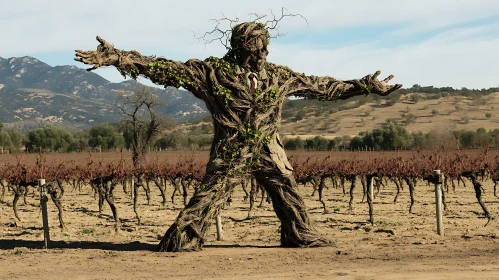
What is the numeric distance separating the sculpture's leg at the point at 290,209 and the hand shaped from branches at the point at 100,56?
2777 mm

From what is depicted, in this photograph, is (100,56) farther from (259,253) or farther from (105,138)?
(105,138)

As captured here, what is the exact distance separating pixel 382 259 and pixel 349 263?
548 millimetres

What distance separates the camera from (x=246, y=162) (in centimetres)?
916

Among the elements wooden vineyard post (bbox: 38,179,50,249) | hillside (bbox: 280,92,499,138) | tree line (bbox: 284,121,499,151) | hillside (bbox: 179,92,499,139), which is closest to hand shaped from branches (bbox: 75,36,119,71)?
wooden vineyard post (bbox: 38,179,50,249)

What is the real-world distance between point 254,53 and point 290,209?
2.47 m

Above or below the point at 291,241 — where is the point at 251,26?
above

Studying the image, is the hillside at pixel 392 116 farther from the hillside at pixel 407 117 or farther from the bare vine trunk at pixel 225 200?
the bare vine trunk at pixel 225 200

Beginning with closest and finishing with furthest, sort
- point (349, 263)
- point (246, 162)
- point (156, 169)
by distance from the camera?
point (349, 263) < point (246, 162) < point (156, 169)

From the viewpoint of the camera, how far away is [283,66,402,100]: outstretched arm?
9.92m

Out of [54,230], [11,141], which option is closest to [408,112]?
[11,141]

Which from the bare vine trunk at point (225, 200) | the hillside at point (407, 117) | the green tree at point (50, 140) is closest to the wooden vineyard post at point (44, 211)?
the bare vine trunk at point (225, 200)

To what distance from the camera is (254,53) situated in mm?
9422

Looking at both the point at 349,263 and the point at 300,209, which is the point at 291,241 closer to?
the point at 300,209

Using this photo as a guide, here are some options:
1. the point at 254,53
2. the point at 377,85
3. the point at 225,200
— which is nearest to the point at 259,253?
the point at 225,200
